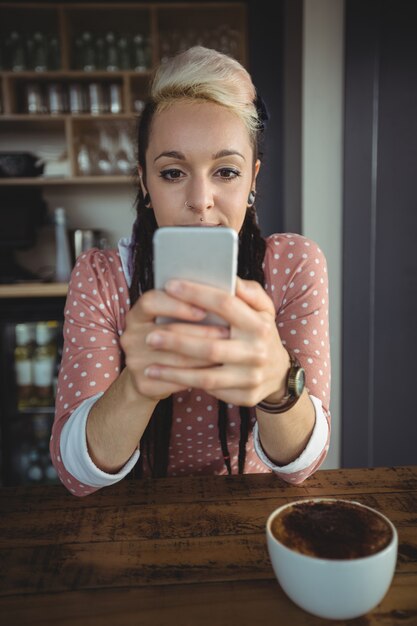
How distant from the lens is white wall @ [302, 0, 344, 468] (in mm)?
2125

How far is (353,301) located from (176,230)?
1.81 meters

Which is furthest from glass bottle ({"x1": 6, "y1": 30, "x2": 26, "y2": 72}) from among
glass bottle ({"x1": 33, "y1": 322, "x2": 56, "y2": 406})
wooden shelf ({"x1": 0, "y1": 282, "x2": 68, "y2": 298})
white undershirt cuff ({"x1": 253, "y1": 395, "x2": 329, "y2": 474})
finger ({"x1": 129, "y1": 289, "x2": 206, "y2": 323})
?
finger ({"x1": 129, "y1": 289, "x2": 206, "y2": 323})

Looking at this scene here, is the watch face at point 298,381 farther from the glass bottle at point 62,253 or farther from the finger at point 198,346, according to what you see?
the glass bottle at point 62,253

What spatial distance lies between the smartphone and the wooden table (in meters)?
0.36

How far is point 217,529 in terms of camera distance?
2.50 ft

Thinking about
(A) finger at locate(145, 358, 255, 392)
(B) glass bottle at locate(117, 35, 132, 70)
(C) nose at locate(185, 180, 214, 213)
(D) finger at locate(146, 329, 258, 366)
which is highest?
(B) glass bottle at locate(117, 35, 132, 70)

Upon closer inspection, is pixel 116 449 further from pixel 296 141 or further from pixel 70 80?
pixel 70 80

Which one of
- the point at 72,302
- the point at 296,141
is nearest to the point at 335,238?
the point at 296,141

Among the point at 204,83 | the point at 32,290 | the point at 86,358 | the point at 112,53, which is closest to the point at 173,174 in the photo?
the point at 204,83

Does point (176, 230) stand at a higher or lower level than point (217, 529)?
higher

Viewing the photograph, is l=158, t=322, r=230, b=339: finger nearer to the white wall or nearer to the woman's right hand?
the woman's right hand

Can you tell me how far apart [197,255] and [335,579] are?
0.34 metres

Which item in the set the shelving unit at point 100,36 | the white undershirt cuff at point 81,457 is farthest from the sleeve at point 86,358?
the shelving unit at point 100,36

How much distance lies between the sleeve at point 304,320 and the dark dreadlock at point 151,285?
39 mm
